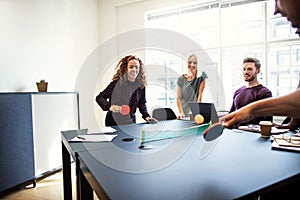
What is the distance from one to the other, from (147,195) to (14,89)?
9.95 ft

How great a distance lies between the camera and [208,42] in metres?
4.34

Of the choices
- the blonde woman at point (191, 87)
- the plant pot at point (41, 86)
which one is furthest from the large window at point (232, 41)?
the plant pot at point (41, 86)

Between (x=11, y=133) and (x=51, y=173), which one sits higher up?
(x=11, y=133)

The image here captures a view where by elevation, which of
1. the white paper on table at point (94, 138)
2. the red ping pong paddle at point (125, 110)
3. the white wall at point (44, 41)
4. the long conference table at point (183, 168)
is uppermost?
the white wall at point (44, 41)

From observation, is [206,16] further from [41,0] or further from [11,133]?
[11,133]

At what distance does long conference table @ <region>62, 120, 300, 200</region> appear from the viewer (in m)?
0.86

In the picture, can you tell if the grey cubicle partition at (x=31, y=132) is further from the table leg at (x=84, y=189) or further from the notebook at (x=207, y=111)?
the notebook at (x=207, y=111)

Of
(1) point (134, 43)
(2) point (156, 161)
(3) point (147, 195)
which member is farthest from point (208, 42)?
(3) point (147, 195)

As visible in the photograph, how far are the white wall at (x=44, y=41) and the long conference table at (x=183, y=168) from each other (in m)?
2.08

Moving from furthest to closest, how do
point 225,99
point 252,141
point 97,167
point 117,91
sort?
point 225,99 → point 117,91 → point 252,141 → point 97,167

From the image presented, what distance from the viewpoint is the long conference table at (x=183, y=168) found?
A: 2.83 ft

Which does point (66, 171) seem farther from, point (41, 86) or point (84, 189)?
point (41, 86)

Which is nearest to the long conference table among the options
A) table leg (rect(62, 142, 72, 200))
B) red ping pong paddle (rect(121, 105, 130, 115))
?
table leg (rect(62, 142, 72, 200))

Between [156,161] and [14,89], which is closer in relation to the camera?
[156,161]
